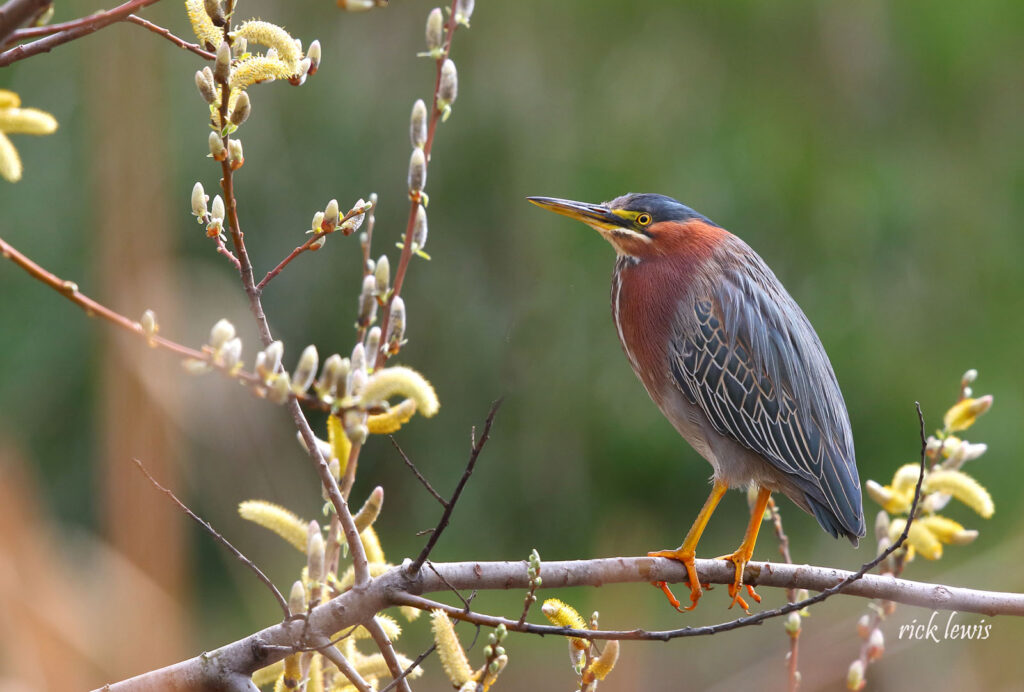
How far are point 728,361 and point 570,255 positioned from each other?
2199mm

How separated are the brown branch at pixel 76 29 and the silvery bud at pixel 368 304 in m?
0.35

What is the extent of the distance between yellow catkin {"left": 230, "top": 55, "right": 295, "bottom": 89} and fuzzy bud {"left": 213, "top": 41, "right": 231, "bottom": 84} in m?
0.04

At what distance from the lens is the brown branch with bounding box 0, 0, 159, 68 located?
34.3 inches

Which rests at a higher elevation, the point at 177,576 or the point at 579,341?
the point at 177,576

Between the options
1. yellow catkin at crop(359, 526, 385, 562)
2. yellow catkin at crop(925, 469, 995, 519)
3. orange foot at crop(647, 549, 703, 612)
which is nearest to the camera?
yellow catkin at crop(359, 526, 385, 562)

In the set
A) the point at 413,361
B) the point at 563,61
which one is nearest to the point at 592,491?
the point at 413,361

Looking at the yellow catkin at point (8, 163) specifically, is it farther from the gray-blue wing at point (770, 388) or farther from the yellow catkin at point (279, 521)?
the gray-blue wing at point (770, 388)

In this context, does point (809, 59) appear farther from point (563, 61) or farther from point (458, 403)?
point (458, 403)

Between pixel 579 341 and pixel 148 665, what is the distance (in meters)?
3.19

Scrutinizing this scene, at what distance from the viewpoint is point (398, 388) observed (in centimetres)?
89

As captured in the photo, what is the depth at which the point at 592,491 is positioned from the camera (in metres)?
4.32

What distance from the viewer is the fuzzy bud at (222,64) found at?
0.96 m

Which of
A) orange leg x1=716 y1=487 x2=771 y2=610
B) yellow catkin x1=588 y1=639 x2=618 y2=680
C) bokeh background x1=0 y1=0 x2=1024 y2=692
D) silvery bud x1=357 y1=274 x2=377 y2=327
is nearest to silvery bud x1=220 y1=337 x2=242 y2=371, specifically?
silvery bud x1=357 y1=274 x2=377 y2=327

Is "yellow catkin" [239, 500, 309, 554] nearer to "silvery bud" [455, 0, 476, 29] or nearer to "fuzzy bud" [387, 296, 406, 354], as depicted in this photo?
"fuzzy bud" [387, 296, 406, 354]
